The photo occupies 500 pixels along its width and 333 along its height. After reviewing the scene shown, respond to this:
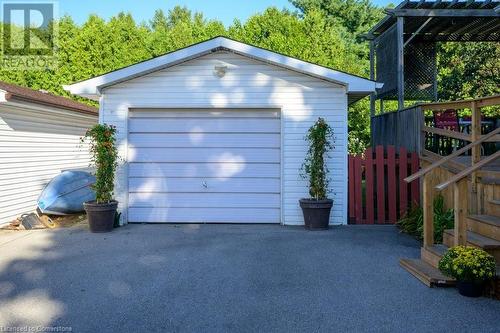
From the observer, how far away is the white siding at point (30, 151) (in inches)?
330

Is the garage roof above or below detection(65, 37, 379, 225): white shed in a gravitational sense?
above

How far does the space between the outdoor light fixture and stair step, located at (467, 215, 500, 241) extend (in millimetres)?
4829

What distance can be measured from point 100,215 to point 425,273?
521 cm

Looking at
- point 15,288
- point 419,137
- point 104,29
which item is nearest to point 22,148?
point 15,288

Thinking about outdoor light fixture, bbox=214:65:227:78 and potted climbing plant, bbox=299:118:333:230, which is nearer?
potted climbing plant, bbox=299:118:333:230

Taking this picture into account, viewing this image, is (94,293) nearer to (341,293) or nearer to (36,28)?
(341,293)

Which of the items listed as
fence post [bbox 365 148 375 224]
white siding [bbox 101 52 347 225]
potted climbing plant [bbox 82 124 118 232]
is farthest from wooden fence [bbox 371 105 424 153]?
potted climbing plant [bbox 82 124 118 232]

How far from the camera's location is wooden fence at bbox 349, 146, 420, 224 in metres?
8.01

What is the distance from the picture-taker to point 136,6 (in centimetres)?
2342

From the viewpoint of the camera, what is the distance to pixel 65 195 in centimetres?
913

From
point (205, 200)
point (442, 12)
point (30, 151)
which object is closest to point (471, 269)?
point (205, 200)

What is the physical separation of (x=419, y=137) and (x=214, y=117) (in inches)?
151

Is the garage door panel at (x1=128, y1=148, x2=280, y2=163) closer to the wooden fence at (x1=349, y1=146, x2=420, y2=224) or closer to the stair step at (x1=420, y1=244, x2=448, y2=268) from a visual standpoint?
the wooden fence at (x1=349, y1=146, x2=420, y2=224)

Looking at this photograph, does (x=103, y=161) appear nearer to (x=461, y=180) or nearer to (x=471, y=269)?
(x=461, y=180)
